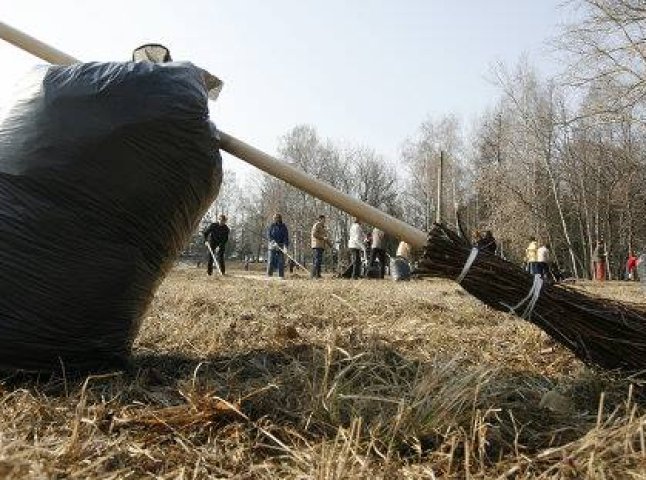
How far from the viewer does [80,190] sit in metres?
2.07

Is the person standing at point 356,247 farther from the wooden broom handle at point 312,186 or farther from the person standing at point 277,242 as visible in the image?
the wooden broom handle at point 312,186

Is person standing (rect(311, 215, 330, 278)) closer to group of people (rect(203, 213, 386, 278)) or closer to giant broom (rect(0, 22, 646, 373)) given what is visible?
group of people (rect(203, 213, 386, 278))

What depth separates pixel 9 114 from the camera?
216 cm

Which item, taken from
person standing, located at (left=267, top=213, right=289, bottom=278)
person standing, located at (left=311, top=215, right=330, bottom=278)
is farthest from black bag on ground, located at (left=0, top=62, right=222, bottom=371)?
person standing, located at (left=311, top=215, right=330, bottom=278)

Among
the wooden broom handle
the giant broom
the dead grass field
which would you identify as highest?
the wooden broom handle

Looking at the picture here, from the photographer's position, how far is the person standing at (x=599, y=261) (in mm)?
29422

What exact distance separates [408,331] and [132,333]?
1.44m

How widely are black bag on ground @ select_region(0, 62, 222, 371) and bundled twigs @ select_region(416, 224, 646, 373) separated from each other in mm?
1017

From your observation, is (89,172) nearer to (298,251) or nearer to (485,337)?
(485,337)

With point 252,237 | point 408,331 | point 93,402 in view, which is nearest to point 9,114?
point 93,402

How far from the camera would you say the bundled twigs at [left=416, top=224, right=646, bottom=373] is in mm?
2232

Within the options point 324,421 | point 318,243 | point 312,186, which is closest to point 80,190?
point 312,186

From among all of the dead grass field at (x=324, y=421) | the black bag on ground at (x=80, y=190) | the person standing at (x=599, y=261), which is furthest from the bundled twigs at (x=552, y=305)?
the person standing at (x=599, y=261)

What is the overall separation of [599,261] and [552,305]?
31018 mm
